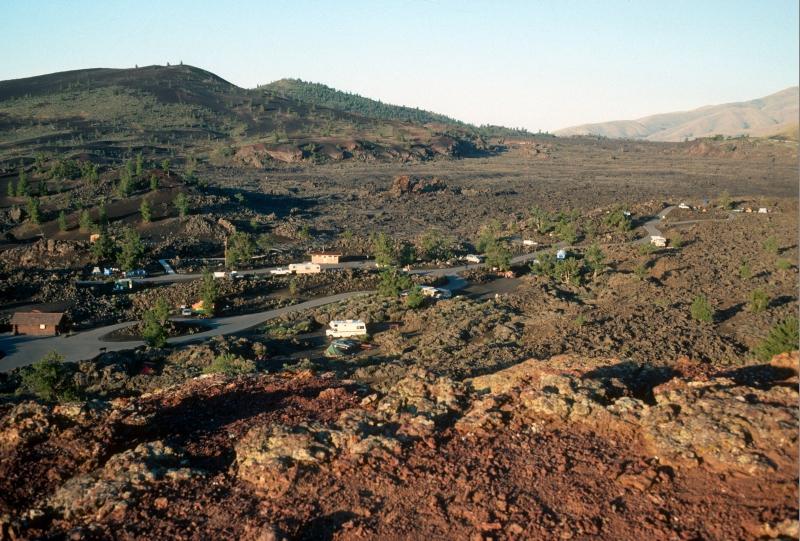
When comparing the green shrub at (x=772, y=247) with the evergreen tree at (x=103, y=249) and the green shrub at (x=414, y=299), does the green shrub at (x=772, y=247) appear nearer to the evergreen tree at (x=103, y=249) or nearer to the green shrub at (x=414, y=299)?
the green shrub at (x=414, y=299)

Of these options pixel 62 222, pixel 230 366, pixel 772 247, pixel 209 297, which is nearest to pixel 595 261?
pixel 772 247

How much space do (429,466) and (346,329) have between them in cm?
2207

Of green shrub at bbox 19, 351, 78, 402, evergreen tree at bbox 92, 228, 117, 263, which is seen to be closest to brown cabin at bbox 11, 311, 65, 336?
green shrub at bbox 19, 351, 78, 402

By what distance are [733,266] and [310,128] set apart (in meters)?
119

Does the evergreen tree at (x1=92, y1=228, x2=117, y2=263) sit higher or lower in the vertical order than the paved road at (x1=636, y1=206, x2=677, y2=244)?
higher

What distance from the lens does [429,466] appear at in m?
7.46

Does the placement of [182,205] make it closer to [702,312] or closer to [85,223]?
[85,223]

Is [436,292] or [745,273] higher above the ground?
[745,273]

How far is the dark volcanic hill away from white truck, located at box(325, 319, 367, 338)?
279 feet

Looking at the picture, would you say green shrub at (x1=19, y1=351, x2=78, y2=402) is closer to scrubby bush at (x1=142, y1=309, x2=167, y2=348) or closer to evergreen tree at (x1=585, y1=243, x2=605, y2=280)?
scrubby bush at (x1=142, y1=309, x2=167, y2=348)

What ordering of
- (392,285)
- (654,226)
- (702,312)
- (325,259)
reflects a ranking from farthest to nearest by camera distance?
1. (654,226)
2. (325,259)
3. (392,285)
4. (702,312)

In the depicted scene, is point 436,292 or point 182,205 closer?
point 436,292

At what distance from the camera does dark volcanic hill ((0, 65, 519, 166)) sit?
11481 cm

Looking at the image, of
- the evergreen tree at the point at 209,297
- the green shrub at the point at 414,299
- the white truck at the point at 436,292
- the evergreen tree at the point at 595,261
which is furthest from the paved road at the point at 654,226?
the evergreen tree at the point at 209,297
